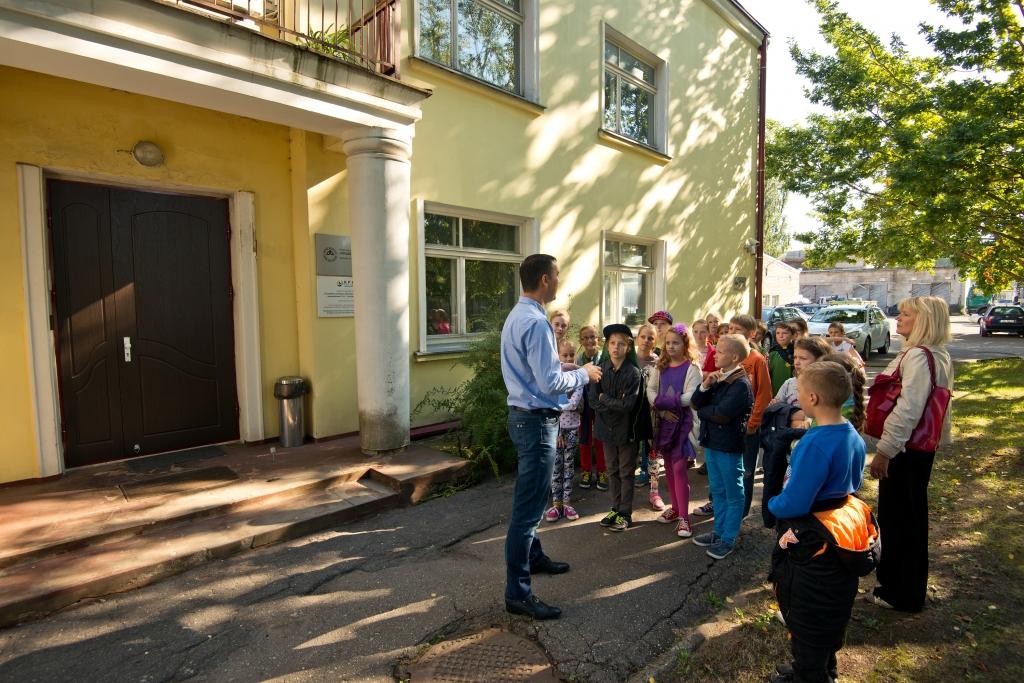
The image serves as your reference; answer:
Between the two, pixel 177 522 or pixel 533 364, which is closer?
pixel 533 364

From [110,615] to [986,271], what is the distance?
13.2 metres

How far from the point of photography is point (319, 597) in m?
3.40

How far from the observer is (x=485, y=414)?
18.8 ft

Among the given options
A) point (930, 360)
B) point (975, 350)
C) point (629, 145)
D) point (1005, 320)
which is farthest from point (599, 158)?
point (1005, 320)

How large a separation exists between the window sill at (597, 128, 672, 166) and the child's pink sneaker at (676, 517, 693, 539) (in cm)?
676

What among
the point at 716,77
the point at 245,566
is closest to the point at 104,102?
the point at 245,566

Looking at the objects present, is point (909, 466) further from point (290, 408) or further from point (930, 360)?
point (290, 408)

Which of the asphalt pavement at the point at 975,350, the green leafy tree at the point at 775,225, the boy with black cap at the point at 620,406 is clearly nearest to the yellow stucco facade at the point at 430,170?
the boy with black cap at the point at 620,406

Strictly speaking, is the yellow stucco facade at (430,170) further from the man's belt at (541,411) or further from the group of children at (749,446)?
the man's belt at (541,411)

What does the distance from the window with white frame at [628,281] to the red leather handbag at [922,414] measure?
6363mm

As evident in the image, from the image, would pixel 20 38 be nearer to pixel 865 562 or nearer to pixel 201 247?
pixel 201 247

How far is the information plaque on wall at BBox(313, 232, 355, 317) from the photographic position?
6.20 meters

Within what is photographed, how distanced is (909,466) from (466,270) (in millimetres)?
5592

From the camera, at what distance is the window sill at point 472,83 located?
658cm
